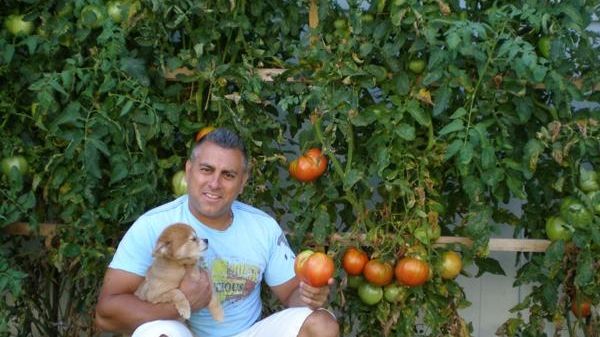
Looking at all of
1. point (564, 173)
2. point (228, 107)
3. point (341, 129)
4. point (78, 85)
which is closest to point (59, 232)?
point (78, 85)

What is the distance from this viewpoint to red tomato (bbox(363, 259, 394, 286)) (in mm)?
3160

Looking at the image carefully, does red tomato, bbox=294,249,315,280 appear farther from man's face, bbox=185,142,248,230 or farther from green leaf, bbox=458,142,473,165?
green leaf, bbox=458,142,473,165

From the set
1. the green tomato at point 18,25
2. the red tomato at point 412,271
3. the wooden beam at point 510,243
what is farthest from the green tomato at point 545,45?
the green tomato at point 18,25

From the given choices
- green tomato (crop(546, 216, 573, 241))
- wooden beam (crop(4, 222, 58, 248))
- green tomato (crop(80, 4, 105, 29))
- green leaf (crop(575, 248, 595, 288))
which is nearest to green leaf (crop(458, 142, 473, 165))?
green tomato (crop(546, 216, 573, 241))

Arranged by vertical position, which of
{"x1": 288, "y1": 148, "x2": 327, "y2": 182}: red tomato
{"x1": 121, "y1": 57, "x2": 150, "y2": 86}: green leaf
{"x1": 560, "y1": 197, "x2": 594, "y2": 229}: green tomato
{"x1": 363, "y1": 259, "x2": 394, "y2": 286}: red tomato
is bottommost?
{"x1": 363, "y1": 259, "x2": 394, "y2": 286}: red tomato

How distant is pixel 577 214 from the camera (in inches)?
121

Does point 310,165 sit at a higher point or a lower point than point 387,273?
higher

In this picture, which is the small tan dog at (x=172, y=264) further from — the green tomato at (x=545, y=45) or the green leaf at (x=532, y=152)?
the green tomato at (x=545, y=45)

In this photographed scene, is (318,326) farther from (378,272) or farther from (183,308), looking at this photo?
(378,272)

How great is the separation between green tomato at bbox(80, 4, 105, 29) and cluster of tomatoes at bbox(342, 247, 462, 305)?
3.91 ft

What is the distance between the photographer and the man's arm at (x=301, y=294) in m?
2.66

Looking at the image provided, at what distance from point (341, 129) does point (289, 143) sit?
454mm

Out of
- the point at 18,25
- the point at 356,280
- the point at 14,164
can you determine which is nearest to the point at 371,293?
the point at 356,280

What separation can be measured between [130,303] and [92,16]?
3.56 ft
